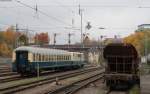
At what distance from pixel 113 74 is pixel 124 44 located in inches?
92.6

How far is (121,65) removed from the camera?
28.1 m

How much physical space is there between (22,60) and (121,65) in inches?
640

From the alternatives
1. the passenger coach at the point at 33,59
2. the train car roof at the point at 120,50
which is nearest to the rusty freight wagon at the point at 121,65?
the train car roof at the point at 120,50

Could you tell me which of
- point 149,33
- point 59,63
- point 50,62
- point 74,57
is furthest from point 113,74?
point 149,33

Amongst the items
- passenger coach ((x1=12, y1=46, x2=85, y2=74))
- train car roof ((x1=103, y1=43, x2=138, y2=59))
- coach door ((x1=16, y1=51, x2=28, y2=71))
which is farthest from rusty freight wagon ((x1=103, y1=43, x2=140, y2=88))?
coach door ((x1=16, y1=51, x2=28, y2=71))

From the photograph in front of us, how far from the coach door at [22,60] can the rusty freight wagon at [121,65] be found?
14.9 metres

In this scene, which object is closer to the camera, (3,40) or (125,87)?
(125,87)

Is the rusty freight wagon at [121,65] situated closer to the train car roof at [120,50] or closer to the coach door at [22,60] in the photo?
the train car roof at [120,50]

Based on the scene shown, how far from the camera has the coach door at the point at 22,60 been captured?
41.2 metres

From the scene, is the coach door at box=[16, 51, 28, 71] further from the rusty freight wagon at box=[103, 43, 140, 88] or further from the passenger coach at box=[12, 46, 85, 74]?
the rusty freight wagon at box=[103, 43, 140, 88]

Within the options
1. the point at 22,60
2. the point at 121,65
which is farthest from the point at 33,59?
the point at 121,65

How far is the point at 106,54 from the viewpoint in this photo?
28.3m

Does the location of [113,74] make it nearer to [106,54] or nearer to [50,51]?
[106,54]

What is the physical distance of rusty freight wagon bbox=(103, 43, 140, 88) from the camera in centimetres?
2670
